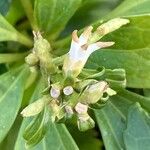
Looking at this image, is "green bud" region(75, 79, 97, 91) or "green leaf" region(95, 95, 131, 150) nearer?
"green bud" region(75, 79, 97, 91)

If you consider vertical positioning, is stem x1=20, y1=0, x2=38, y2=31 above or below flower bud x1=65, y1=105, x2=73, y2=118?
above

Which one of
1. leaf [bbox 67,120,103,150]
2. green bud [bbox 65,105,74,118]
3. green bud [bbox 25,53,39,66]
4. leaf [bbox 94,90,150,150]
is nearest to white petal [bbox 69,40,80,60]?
green bud [bbox 65,105,74,118]

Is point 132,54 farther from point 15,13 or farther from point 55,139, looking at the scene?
point 15,13

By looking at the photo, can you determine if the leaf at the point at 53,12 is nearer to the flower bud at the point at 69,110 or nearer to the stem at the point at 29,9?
the stem at the point at 29,9

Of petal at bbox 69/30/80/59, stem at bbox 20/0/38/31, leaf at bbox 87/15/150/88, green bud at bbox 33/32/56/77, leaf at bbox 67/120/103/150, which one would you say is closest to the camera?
petal at bbox 69/30/80/59

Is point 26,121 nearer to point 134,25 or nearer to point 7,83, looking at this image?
point 7,83

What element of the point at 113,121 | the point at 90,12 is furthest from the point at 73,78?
the point at 90,12

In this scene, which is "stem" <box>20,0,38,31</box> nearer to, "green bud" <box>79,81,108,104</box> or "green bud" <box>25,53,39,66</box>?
"green bud" <box>25,53,39,66</box>

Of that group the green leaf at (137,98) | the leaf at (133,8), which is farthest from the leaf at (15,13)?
the green leaf at (137,98)
